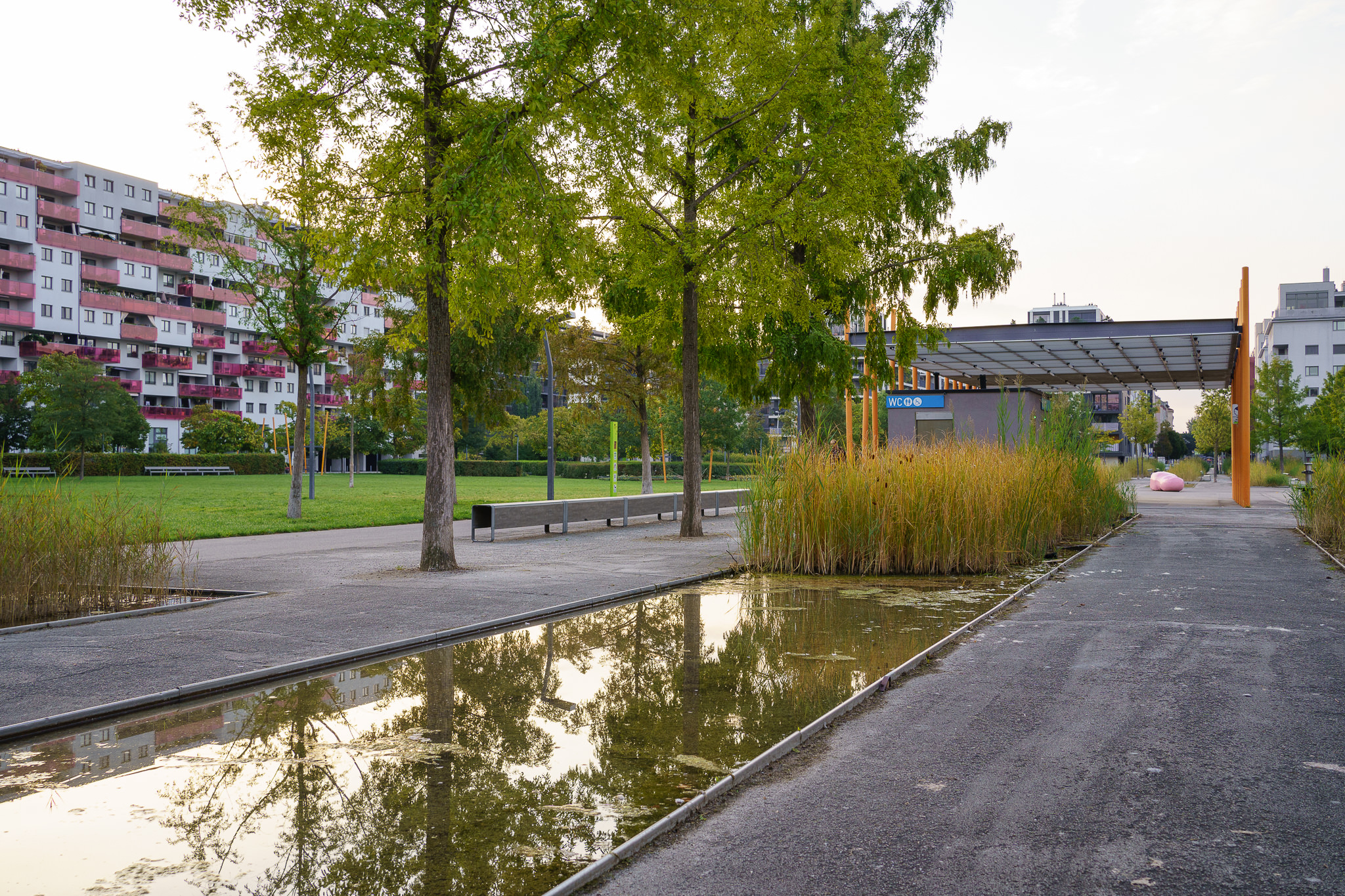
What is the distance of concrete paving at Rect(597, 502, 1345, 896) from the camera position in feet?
11.0

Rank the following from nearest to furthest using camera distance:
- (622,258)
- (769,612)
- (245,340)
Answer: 1. (769,612)
2. (622,258)
3. (245,340)

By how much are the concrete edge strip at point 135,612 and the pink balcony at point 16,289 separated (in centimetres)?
7119

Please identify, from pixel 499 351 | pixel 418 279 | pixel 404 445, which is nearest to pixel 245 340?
pixel 404 445

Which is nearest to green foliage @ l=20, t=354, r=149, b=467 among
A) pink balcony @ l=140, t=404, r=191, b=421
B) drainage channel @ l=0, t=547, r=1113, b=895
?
pink balcony @ l=140, t=404, r=191, b=421

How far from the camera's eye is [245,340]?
87.8 meters

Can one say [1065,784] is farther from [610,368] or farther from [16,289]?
[16,289]

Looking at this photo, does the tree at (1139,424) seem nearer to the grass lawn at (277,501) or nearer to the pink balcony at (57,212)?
the grass lawn at (277,501)

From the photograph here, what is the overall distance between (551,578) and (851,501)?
3.54 metres

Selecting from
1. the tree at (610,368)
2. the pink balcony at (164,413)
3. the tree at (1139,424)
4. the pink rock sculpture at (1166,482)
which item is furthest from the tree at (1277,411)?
the pink balcony at (164,413)

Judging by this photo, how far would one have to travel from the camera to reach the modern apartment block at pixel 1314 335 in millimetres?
104188

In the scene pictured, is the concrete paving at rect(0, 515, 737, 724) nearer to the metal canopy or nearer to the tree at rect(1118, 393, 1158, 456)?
the metal canopy

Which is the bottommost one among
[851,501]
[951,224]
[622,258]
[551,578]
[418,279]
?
[551,578]

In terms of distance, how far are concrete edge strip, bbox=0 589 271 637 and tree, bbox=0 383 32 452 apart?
5254cm

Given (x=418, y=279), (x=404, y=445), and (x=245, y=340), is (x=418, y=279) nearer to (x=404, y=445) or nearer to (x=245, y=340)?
(x=404, y=445)
